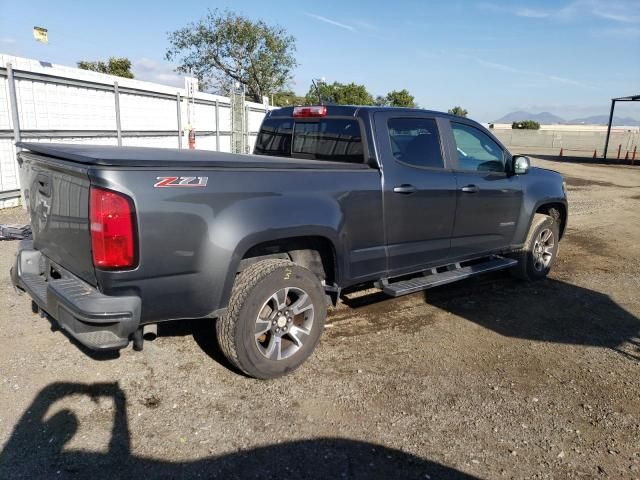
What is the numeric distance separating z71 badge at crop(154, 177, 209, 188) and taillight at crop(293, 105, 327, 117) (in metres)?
1.80

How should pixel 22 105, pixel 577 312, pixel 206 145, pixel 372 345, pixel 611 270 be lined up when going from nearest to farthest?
pixel 372 345
pixel 577 312
pixel 611 270
pixel 22 105
pixel 206 145

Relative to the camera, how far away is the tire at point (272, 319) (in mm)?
3244

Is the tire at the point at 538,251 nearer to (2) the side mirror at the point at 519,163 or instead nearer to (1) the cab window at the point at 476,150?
(2) the side mirror at the point at 519,163

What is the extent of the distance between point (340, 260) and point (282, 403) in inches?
45.1

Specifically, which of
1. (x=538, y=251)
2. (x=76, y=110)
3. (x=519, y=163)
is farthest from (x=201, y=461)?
(x=76, y=110)

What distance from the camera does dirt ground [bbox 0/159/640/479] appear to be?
8.74 feet

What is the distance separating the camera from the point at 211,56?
4066 centimetres

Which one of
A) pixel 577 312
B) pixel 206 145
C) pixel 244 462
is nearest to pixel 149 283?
pixel 244 462

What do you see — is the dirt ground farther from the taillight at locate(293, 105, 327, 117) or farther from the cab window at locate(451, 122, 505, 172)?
the taillight at locate(293, 105, 327, 117)

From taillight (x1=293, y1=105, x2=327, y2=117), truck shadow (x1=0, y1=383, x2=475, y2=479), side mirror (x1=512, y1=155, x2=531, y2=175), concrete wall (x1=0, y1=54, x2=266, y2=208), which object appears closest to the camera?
truck shadow (x1=0, y1=383, x2=475, y2=479)

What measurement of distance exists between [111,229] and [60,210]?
66cm

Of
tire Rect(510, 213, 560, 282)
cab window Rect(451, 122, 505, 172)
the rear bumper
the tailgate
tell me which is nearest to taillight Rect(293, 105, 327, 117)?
cab window Rect(451, 122, 505, 172)

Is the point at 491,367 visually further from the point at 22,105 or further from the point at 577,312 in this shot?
the point at 22,105

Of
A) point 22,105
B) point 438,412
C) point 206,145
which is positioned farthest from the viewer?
point 206,145
